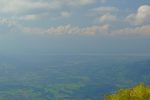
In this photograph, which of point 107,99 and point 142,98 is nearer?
point 142,98

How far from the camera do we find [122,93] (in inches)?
1630

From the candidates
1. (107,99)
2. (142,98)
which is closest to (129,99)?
(142,98)

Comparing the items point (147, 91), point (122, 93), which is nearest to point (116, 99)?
point (122, 93)

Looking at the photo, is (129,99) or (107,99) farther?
(107,99)

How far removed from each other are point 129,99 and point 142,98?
1.62 m

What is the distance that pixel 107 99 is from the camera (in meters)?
43.0

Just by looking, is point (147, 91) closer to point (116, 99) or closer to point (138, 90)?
point (138, 90)

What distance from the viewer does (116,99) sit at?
1591 inches

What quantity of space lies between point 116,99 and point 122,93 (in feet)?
4.73

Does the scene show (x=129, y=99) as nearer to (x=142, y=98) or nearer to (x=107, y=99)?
(x=142, y=98)

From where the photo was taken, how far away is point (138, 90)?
4119 cm

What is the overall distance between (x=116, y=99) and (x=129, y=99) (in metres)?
1.74

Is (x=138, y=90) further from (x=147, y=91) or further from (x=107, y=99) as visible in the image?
(x=107, y=99)

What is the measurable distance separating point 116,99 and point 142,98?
306 centimetres
